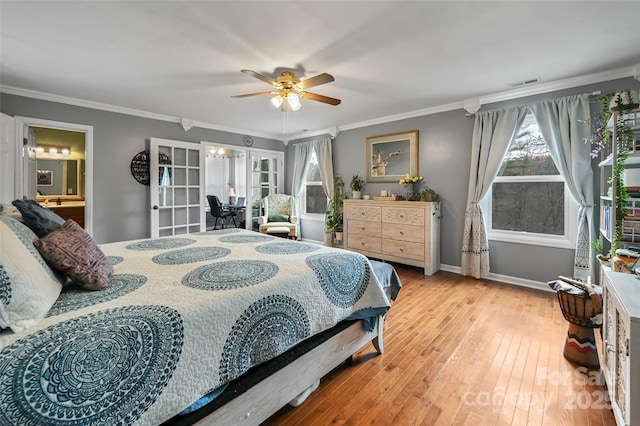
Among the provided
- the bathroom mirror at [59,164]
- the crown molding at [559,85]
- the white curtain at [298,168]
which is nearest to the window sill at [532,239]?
the crown molding at [559,85]

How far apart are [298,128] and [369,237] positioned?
2.62 metres

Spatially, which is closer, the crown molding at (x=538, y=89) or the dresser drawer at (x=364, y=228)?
the crown molding at (x=538, y=89)

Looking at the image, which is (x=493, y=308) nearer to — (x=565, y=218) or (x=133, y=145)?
(x=565, y=218)

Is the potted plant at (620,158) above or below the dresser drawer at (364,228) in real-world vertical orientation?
above

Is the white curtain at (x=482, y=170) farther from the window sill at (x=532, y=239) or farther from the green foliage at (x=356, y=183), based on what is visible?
the green foliage at (x=356, y=183)

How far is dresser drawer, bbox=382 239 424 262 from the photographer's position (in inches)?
158

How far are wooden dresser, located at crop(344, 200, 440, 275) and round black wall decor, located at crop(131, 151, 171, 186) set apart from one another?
3226 mm

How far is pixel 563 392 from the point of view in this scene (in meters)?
1.69

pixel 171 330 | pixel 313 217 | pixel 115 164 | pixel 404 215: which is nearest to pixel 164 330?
pixel 171 330

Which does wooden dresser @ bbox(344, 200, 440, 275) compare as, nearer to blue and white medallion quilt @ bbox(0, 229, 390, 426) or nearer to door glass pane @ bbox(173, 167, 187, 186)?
blue and white medallion quilt @ bbox(0, 229, 390, 426)

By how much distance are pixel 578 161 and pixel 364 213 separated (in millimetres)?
2656

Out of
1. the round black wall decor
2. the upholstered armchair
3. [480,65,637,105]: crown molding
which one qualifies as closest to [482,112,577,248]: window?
[480,65,637,105]: crown molding

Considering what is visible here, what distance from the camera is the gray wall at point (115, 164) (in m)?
3.89

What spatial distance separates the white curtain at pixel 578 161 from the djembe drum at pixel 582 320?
1.31 meters
